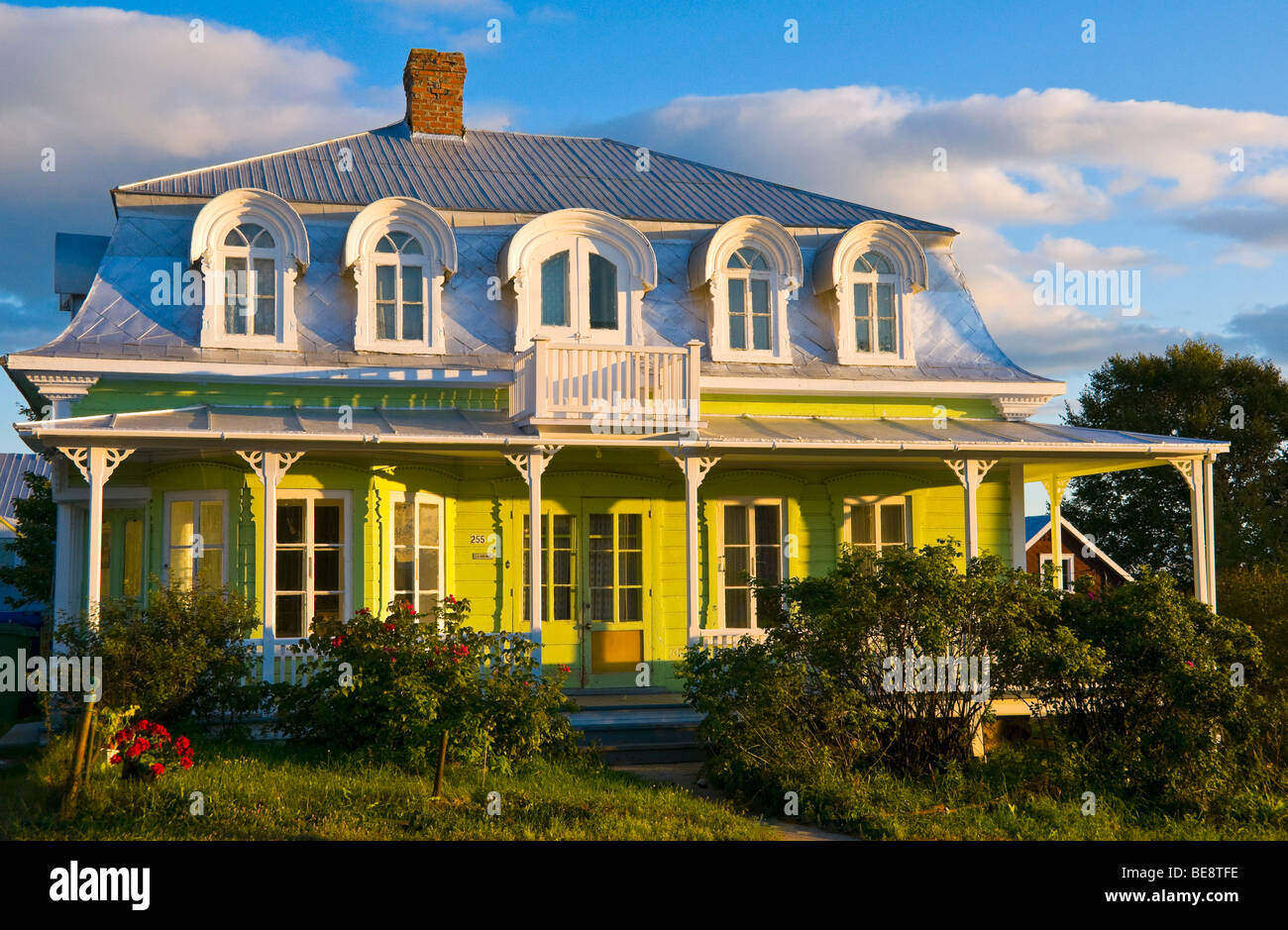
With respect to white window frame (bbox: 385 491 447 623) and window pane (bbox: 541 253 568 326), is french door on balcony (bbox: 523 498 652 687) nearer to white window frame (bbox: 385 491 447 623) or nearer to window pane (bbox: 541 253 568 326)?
white window frame (bbox: 385 491 447 623)

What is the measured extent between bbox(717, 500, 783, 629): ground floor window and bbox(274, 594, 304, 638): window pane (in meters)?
5.02

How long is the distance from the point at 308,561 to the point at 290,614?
1.96 ft

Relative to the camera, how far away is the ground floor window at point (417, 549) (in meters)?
13.7

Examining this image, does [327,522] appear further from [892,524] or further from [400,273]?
[892,524]

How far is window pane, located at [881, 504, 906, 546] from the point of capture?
15.6 metres

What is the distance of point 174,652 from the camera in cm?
1054

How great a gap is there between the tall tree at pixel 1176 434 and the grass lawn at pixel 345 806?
86.9 feet

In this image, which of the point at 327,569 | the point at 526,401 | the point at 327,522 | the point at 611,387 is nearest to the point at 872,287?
the point at 611,387

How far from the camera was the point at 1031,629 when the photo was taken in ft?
34.4

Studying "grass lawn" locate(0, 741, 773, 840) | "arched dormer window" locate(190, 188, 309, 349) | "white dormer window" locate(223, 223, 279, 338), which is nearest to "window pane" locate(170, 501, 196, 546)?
"arched dormer window" locate(190, 188, 309, 349)

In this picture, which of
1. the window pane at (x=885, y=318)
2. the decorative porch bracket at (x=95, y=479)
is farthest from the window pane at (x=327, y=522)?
the window pane at (x=885, y=318)
